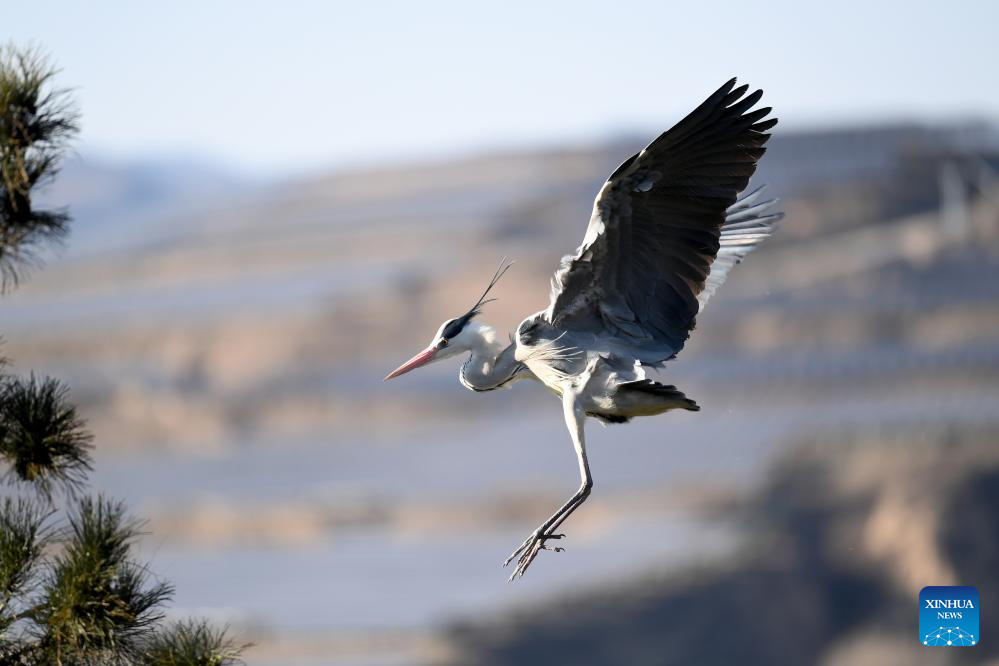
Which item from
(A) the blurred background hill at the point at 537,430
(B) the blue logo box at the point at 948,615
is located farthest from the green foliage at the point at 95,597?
(A) the blurred background hill at the point at 537,430

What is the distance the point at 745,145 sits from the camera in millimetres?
6891

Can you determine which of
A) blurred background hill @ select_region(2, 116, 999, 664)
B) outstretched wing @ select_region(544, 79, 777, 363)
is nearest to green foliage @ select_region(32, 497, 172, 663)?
outstretched wing @ select_region(544, 79, 777, 363)

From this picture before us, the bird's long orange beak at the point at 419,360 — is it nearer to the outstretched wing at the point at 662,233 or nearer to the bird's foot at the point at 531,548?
the outstretched wing at the point at 662,233

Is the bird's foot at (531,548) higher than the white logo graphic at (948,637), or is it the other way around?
the white logo graphic at (948,637)

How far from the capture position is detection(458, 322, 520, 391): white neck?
22.2 ft

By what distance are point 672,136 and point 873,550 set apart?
82.0 ft

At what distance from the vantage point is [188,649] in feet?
21.3

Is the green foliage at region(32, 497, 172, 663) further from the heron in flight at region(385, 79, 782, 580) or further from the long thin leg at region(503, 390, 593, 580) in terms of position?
the long thin leg at region(503, 390, 593, 580)

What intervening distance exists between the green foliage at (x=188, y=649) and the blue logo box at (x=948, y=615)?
18.2 feet

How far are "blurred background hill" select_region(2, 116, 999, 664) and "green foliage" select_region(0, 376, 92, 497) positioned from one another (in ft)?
52.8

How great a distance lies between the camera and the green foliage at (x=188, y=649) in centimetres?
647

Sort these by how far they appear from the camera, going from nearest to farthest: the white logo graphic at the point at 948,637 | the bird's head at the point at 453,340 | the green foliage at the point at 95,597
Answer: the green foliage at the point at 95,597, the bird's head at the point at 453,340, the white logo graphic at the point at 948,637

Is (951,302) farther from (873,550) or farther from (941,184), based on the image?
(873,550)

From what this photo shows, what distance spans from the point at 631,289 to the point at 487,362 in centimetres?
73
